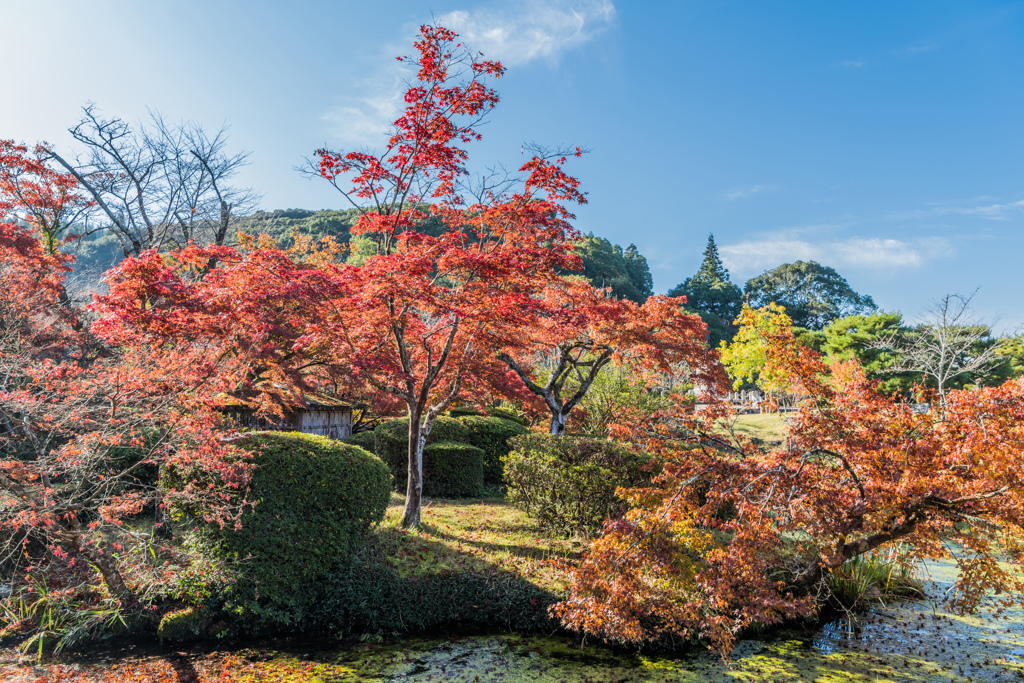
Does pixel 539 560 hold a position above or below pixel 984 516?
below

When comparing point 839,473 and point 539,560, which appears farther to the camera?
point 539,560

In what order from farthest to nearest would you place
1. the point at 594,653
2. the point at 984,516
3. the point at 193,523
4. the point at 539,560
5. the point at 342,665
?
the point at 539,560 < the point at 193,523 < the point at 594,653 < the point at 342,665 < the point at 984,516

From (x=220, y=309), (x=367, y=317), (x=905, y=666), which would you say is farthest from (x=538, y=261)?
(x=905, y=666)

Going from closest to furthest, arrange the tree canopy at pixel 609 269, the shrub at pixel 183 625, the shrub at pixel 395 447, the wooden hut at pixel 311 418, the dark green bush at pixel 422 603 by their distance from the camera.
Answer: the shrub at pixel 183 625 → the dark green bush at pixel 422 603 → the wooden hut at pixel 311 418 → the shrub at pixel 395 447 → the tree canopy at pixel 609 269

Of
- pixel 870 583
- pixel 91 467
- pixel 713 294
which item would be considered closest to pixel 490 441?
pixel 870 583

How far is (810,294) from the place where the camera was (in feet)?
155

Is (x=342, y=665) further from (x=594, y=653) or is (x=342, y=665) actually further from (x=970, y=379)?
(x=970, y=379)

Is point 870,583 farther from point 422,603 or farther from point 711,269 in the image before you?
point 711,269

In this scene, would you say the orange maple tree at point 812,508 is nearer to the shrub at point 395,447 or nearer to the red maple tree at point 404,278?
the red maple tree at point 404,278

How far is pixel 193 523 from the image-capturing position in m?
5.08

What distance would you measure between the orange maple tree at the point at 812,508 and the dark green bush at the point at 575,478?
5.65 feet

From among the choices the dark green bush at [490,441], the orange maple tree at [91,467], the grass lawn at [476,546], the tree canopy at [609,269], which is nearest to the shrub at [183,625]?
the orange maple tree at [91,467]

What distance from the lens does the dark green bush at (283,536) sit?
484cm

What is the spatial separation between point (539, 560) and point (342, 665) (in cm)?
239
